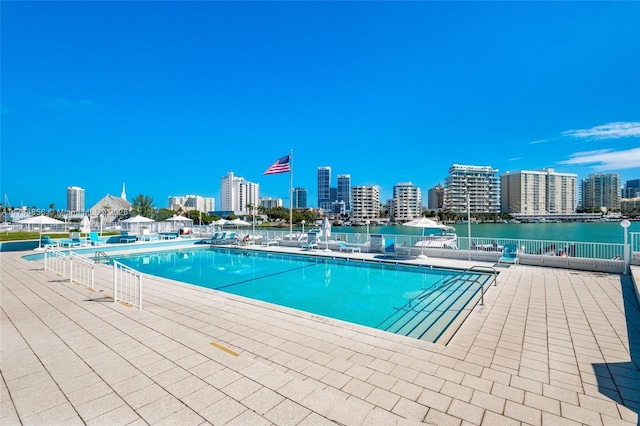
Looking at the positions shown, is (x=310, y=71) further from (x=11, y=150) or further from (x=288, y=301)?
(x=11, y=150)

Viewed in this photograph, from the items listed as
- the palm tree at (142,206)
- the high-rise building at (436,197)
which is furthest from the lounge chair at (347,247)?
the high-rise building at (436,197)

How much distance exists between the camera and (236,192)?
143 m

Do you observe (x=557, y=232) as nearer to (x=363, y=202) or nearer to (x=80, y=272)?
(x=80, y=272)

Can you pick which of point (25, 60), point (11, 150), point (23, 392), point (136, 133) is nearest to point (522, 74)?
point (23, 392)

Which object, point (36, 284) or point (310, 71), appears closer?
point (36, 284)

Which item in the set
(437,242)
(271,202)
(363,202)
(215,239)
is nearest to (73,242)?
(215,239)

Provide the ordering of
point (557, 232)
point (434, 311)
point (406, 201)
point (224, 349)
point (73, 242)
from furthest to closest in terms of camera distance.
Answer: point (406, 201) < point (557, 232) < point (73, 242) < point (434, 311) < point (224, 349)

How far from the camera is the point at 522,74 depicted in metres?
20.2

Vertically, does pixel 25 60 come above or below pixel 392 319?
above

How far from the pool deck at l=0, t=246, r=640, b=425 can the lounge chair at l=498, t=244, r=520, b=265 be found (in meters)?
4.44

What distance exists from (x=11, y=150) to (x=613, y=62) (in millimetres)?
96206

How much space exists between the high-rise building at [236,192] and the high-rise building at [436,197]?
81.0 meters

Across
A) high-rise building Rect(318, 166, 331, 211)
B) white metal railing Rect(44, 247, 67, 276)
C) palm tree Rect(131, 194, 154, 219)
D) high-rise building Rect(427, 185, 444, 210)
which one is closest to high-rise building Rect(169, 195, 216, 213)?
high-rise building Rect(318, 166, 331, 211)

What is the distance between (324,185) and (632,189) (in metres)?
126
